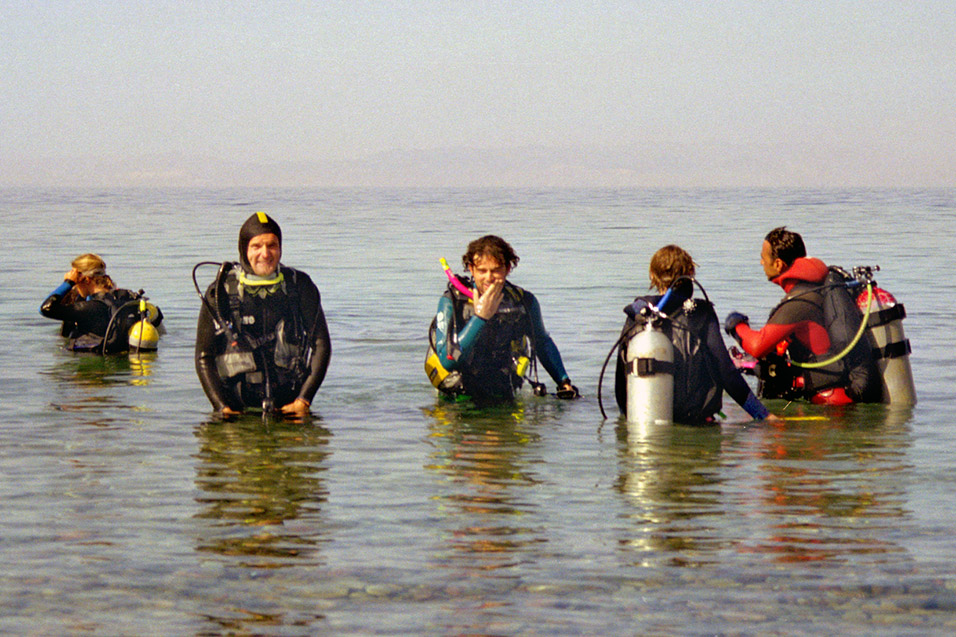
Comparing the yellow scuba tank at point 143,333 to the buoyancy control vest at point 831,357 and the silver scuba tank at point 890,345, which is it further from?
the silver scuba tank at point 890,345

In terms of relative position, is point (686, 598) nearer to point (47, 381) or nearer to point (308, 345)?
point (308, 345)

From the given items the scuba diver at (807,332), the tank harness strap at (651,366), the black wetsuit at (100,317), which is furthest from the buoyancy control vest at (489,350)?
the black wetsuit at (100,317)

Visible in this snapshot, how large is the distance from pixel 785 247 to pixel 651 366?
159cm

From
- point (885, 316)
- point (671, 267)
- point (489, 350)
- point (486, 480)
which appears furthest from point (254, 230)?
point (885, 316)

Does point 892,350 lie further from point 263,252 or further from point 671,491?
point 263,252

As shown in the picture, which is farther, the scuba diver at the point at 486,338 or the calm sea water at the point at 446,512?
the scuba diver at the point at 486,338

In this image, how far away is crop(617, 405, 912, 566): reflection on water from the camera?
6152mm

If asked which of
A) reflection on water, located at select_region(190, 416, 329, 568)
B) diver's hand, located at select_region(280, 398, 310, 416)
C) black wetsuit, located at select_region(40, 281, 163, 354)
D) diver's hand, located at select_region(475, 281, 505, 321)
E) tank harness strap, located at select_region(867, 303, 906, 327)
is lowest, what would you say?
reflection on water, located at select_region(190, 416, 329, 568)

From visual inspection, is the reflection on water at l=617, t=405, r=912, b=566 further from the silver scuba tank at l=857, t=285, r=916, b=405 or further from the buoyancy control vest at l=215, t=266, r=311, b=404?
the buoyancy control vest at l=215, t=266, r=311, b=404

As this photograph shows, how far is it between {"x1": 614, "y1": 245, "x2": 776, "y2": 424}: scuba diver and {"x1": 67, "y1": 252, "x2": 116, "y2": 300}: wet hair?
20.9 feet

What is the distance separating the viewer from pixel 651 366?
831cm

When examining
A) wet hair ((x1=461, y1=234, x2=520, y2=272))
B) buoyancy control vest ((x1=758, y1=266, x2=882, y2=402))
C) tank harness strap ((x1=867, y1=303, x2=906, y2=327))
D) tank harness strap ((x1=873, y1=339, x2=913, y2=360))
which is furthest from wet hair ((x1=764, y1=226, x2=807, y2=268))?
wet hair ((x1=461, y1=234, x2=520, y2=272))

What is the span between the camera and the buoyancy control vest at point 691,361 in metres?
8.30

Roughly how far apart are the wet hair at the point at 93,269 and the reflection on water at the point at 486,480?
446 centimetres
